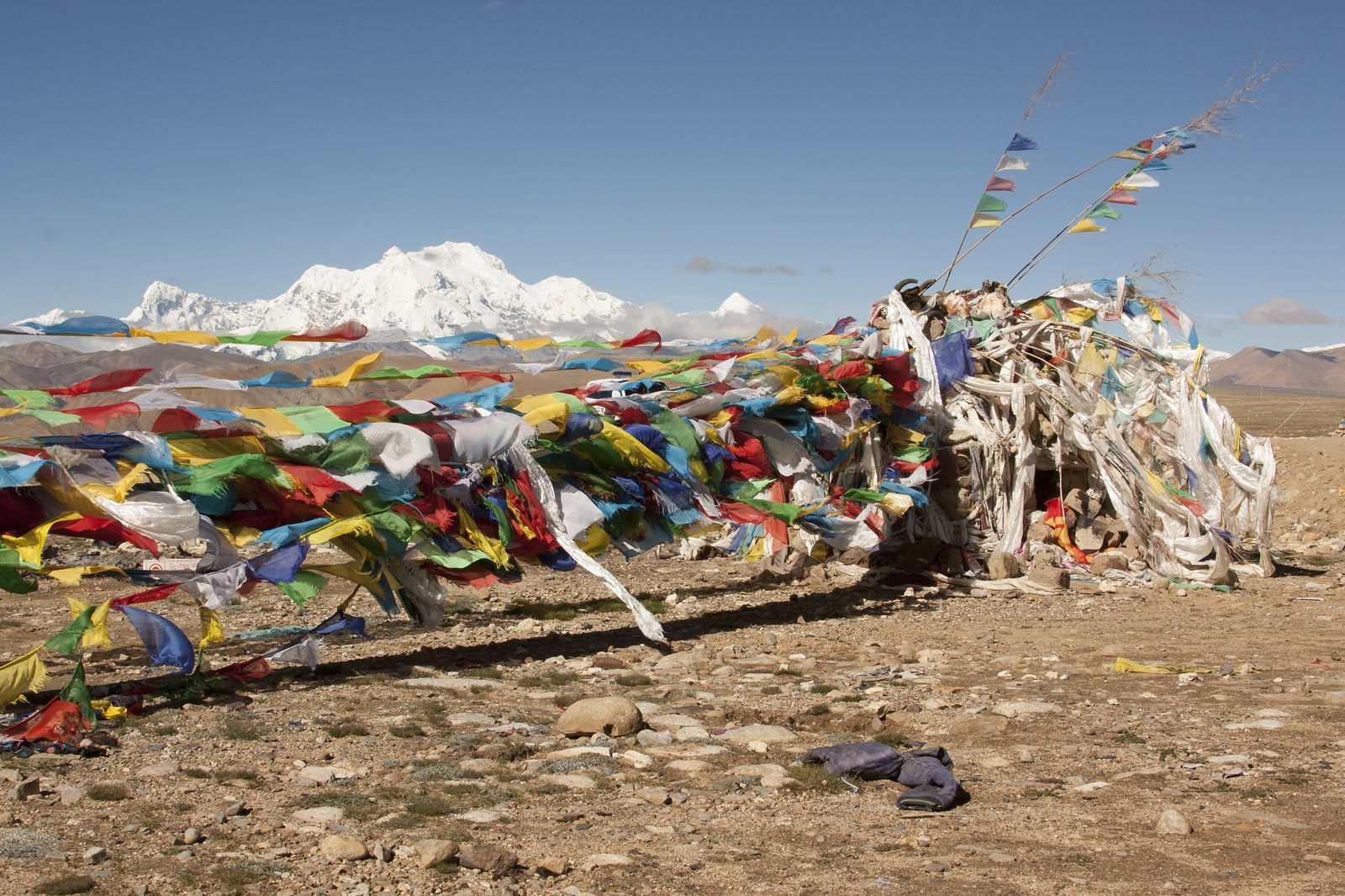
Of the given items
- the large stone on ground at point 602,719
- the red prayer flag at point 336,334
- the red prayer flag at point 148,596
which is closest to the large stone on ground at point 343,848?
the large stone on ground at point 602,719

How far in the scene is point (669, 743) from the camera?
5.34m

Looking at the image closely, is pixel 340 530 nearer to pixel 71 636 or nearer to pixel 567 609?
pixel 71 636

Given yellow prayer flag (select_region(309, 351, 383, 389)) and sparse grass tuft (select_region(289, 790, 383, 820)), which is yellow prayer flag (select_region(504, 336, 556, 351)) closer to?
yellow prayer flag (select_region(309, 351, 383, 389))

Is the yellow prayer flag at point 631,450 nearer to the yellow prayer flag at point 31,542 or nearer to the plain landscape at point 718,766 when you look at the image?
the plain landscape at point 718,766

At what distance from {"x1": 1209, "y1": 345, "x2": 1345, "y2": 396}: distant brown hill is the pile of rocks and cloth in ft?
497

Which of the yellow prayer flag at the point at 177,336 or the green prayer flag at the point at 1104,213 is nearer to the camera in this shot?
the yellow prayer flag at the point at 177,336

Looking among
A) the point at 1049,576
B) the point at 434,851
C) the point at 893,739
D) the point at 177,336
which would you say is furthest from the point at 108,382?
the point at 1049,576

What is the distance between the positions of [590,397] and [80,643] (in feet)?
12.7

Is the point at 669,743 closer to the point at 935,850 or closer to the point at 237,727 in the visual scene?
the point at 935,850

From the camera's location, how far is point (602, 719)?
17.9 feet

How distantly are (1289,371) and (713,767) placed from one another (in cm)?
17670

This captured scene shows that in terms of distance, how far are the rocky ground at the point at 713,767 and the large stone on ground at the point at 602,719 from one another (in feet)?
0.06

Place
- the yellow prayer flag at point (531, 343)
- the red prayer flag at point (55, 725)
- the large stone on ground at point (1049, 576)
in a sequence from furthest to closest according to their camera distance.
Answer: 1. the large stone on ground at point (1049, 576)
2. the yellow prayer flag at point (531, 343)
3. the red prayer flag at point (55, 725)

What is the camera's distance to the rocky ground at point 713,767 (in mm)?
3678
